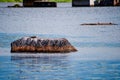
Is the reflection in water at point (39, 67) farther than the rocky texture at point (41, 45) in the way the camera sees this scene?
No

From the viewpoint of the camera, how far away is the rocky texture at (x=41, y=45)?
167ft

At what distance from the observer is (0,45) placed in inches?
2474

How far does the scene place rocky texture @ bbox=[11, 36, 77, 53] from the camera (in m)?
51.0

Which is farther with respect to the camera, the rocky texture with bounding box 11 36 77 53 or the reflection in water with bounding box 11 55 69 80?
the rocky texture with bounding box 11 36 77 53

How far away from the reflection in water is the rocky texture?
1.09 m

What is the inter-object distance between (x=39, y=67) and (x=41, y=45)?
24.0 ft

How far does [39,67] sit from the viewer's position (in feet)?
145

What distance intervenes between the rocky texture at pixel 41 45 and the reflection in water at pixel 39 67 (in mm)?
1094

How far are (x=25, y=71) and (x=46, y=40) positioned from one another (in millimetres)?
9350

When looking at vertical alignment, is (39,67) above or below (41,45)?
below

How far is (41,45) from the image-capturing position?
169ft

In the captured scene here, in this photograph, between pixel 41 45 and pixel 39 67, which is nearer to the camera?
pixel 39 67

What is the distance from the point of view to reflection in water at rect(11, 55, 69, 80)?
3984 centimetres

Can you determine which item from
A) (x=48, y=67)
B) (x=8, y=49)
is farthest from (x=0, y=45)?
(x=48, y=67)
